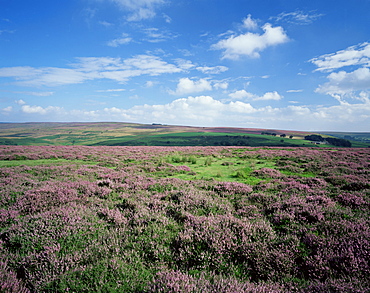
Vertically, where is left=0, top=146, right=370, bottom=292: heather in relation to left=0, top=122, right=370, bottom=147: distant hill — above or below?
below

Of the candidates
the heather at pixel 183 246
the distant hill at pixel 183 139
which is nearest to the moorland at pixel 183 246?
the heather at pixel 183 246

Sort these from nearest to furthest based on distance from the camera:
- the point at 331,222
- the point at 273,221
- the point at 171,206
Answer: the point at 331,222
the point at 273,221
the point at 171,206

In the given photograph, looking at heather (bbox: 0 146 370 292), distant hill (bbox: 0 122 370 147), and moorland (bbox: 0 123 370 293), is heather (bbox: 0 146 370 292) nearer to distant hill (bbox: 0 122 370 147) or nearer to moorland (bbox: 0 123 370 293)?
moorland (bbox: 0 123 370 293)

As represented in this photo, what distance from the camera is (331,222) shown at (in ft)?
16.7

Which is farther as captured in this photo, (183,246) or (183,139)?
(183,139)

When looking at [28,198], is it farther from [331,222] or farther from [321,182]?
[321,182]

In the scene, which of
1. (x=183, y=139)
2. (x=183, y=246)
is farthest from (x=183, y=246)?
(x=183, y=139)

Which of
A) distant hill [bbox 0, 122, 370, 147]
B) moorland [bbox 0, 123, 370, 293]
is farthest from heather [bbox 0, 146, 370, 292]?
distant hill [bbox 0, 122, 370, 147]

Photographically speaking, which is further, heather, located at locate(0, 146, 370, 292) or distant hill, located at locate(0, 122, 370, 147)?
distant hill, located at locate(0, 122, 370, 147)

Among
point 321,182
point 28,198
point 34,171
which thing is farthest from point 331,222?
point 34,171

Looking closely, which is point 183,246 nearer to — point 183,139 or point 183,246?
point 183,246

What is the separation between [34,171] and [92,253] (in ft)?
41.1

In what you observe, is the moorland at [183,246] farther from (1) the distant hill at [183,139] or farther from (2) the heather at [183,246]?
(1) the distant hill at [183,139]

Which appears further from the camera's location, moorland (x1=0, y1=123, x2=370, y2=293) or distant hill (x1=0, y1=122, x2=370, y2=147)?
distant hill (x1=0, y1=122, x2=370, y2=147)
